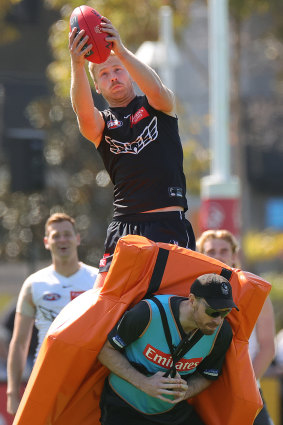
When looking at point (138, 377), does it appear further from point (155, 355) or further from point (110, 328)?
point (110, 328)

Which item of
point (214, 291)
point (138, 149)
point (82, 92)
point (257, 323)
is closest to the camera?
point (214, 291)

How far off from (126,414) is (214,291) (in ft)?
3.08

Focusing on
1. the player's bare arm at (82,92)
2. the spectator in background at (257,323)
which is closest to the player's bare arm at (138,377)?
the spectator in background at (257,323)

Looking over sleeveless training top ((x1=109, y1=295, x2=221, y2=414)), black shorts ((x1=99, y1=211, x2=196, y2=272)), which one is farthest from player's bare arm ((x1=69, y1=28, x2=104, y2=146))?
sleeveless training top ((x1=109, y1=295, x2=221, y2=414))

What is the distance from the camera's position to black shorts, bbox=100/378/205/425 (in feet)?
16.8

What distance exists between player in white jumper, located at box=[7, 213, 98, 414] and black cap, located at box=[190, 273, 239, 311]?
83.7 inches

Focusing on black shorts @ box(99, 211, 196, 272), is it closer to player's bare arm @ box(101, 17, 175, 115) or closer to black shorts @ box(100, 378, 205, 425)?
player's bare arm @ box(101, 17, 175, 115)

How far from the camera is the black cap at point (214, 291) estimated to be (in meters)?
4.76

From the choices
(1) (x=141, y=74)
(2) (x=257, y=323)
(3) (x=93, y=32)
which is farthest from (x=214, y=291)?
(2) (x=257, y=323)

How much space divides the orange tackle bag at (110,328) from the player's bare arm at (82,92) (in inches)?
28.8

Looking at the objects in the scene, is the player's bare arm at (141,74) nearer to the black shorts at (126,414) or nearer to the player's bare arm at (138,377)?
the player's bare arm at (138,377)

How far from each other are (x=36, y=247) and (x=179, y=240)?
1492 cm

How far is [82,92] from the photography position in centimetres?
514

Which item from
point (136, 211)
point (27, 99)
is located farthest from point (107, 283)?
point (27, 99)
